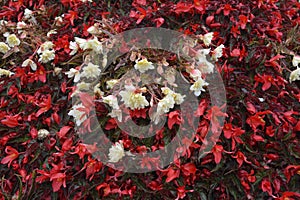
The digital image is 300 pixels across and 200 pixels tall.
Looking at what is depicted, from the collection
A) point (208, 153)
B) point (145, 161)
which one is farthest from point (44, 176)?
point (208, 153)

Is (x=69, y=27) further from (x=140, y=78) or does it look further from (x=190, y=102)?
(x=190, y=102)

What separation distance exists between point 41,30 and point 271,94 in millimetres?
1348

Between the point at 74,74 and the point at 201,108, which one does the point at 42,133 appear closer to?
the point at 74,74

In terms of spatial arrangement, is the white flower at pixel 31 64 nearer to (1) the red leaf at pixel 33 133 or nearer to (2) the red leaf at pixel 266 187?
(1) the red leaf at pixel 33 133

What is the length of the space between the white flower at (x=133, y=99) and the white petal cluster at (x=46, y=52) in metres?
0.57

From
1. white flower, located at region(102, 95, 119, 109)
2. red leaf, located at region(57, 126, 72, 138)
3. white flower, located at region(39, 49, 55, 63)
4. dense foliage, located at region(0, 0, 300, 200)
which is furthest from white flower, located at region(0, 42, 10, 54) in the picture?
white flower, located at region(102, 95, 119, 109)

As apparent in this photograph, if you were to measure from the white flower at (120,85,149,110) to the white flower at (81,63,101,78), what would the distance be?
0.21 m

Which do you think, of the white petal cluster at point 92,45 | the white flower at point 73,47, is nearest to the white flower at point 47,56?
the white flower at point 73,47

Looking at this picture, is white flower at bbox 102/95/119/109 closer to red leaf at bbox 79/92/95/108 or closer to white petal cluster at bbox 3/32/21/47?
red leaf at bbox 79/92/95/108

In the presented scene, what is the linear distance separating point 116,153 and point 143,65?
41cm

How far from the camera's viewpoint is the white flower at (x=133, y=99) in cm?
183

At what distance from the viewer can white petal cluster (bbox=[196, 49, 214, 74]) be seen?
6.63 ft

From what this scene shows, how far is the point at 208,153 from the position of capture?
1.89 meters

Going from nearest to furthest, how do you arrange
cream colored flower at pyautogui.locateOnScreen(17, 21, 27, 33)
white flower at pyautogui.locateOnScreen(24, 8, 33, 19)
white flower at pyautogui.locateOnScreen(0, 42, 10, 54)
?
white flower at pyautogui.locateOnScreen(0, 42, 10, 54) < cream colored flower at pyautogui.locateOnScreen(17, 21, 27, 33) < white flower at pyautogui.locateOnScreen(24, 8, 33, 19)
